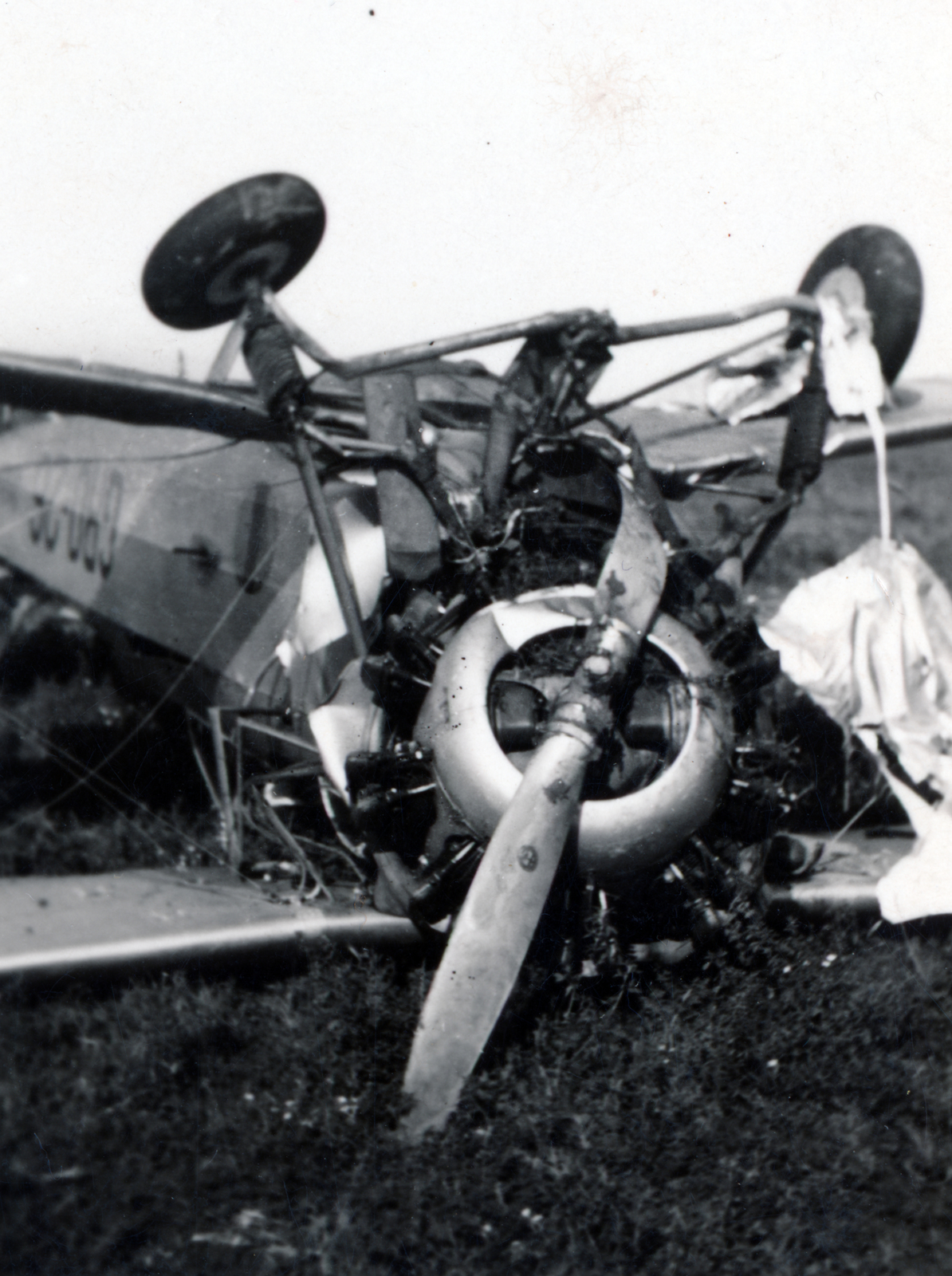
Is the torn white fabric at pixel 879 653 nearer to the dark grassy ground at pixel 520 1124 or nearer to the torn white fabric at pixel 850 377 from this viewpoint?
the torn white fabric at pixel 850 377

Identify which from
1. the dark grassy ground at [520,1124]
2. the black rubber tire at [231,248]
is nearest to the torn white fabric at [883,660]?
the dark grassy ground at [520,1124]

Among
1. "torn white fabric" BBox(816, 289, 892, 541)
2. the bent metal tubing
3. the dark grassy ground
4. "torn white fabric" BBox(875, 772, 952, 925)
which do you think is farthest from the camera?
"torn white fabric" BBox(816, 289, 892, 541)

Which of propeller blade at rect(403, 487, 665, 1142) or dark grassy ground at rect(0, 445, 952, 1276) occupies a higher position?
propeller blade at rect(403, 487, 665, 1142)

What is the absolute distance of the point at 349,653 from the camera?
4684 mm

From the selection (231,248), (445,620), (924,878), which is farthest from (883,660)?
(231,248)

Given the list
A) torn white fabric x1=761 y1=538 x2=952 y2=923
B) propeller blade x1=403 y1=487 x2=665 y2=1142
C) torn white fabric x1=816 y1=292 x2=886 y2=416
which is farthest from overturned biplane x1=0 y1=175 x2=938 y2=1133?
torn white fabric x1=761 y1=538 x2=952 y2=923

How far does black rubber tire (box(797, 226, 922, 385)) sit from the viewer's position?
5773 millimetres

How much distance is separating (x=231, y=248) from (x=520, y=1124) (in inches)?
123

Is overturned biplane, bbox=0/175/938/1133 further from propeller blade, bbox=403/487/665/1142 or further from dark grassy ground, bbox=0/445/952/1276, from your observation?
dark grassy ground, bbox=0/445/952/1276

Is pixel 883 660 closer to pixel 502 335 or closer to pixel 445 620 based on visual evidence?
pixel 445 620

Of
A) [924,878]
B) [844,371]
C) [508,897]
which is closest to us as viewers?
[508,897]

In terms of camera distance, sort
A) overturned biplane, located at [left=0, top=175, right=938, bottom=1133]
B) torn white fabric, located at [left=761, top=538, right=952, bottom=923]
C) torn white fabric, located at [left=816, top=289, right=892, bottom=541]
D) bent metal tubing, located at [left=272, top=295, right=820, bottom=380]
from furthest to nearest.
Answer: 1. torn white fabric, located at [left=816, top=289, right=892, bottom=541]
2. torn white fabric, located at [left=761, top=538, right=952, bottom=923]
3. bent metal tubing, located at [left=272, top=295, right=820, bottom=380]
4. overturned biplane, located at [left=0, top=175, right=938, bottom=1133]

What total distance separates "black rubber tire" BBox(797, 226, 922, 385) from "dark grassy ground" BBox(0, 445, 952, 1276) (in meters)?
2.94

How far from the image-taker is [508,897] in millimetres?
3621
